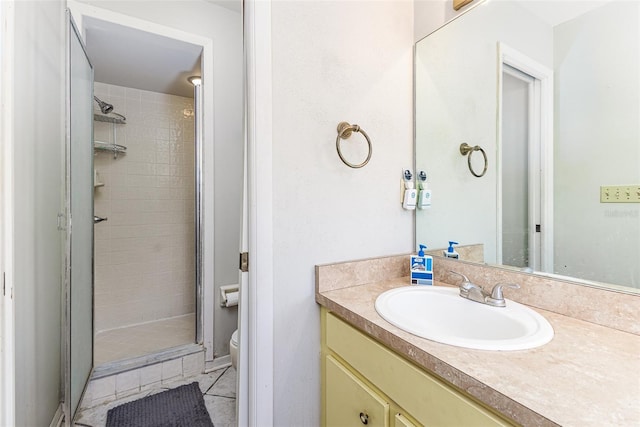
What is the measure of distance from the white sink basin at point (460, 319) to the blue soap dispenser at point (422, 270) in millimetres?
58

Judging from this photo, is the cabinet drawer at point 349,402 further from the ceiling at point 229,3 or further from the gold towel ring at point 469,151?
the ceiling at point 229,3

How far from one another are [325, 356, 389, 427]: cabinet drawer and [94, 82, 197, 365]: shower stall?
5.38 feet

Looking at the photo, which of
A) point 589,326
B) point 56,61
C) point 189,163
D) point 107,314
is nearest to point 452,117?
point 589,326

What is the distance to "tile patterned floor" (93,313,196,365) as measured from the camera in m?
2.00

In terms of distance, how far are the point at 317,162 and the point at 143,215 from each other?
2.20 m

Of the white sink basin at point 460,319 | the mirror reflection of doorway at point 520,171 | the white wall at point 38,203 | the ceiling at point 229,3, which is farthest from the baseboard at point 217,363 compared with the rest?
the ceiling at point 229,3

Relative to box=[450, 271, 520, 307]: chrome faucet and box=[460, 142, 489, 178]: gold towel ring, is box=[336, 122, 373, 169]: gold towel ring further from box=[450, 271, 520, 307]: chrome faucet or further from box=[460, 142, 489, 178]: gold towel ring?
box=[450, 271, 520, 307]: chrome faucet

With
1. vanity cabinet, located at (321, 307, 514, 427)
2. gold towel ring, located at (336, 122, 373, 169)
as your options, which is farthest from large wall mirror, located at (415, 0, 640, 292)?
vanity cabinet, located at (321, 307, 514, 427)

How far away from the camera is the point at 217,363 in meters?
1.95

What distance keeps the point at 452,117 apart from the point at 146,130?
2540 millimetres

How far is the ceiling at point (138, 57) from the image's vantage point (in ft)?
5.79

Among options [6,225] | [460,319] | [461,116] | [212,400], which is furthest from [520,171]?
[212,400]

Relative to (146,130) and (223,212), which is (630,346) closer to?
(223,212)

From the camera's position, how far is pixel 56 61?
4.63 feet
